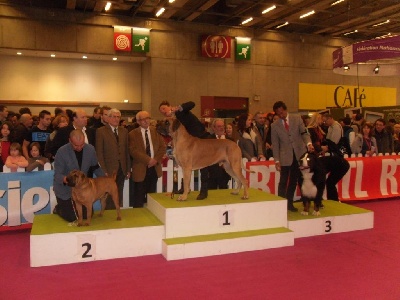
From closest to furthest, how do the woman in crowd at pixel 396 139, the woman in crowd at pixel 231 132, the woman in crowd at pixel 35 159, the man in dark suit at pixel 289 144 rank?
1. the woman in crowd at pixel 35 159
2. the man in dark suit at pixel 289 144
3. the woman in crowd at pixel 231 132
4. the woman in crowd at pixel 396 139

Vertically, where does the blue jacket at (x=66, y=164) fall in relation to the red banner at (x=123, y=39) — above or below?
below

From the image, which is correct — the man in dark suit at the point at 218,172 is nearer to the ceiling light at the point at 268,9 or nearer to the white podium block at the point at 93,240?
the white podium block at the point at 93,240

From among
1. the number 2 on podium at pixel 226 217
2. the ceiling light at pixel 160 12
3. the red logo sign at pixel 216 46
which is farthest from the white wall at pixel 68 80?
the number 2 on podium at pixel 226 217

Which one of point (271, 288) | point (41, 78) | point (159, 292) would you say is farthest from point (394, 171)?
point (41, 78)

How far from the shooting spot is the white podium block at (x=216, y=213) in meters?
4.57

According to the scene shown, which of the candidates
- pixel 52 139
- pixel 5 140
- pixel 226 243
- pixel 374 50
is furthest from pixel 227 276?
pixel 374 50

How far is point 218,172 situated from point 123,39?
9.85 metres

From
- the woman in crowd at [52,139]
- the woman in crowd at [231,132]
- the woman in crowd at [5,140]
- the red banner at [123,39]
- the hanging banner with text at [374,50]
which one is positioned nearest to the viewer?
the woman in crowd at [52,139]

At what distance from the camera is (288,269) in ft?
13.4

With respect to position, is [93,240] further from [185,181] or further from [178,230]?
[185,181]

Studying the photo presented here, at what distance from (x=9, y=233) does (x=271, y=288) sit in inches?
150

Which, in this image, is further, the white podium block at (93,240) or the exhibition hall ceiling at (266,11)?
the exhibition hall ceiling at (266,11)

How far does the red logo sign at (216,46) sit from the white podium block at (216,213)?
38.6 ft

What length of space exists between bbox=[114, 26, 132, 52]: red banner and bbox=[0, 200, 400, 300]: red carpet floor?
10.9 meters
